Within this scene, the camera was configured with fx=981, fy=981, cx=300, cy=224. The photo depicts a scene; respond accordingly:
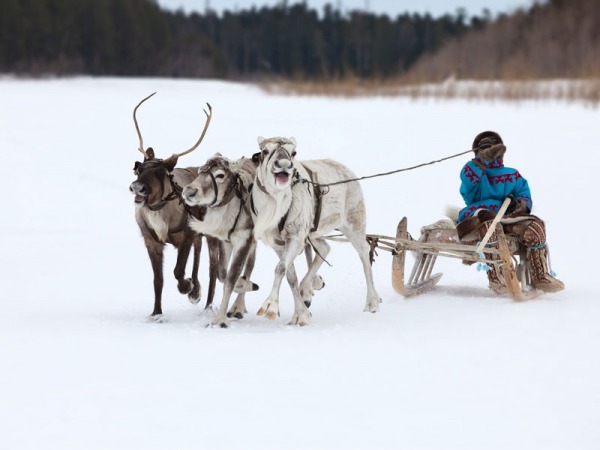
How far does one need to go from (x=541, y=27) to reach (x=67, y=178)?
70.2 ft

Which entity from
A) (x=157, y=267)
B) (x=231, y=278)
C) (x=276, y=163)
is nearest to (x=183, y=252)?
(x=157, y=267)

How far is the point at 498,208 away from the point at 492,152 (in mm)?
476

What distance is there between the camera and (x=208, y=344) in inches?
252

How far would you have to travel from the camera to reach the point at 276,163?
6.86 meters

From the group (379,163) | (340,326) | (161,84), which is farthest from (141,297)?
(161,84)

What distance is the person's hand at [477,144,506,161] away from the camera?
324 inches

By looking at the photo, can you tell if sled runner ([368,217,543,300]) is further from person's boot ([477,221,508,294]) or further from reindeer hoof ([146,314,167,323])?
reindeer hoof ([146,314,167,323])

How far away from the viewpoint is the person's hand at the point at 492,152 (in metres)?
8.22

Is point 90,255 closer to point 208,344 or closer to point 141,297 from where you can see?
point 141,297

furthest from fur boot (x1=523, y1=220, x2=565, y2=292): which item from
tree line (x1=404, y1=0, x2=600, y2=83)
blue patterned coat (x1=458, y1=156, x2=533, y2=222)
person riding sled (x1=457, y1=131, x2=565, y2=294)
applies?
tree line (x1=404, y1=0, x2=600, y2=83)

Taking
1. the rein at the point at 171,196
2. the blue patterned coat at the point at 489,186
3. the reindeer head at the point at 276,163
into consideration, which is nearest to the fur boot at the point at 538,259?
the blue patterned coat at the point at 489,186

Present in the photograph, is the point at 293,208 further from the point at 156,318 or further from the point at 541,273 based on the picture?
the point at 541,273

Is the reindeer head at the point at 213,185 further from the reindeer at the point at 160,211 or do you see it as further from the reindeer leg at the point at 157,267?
the reindeer leg at the point at 157,267

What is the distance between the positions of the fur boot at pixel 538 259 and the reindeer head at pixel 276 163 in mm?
2251
